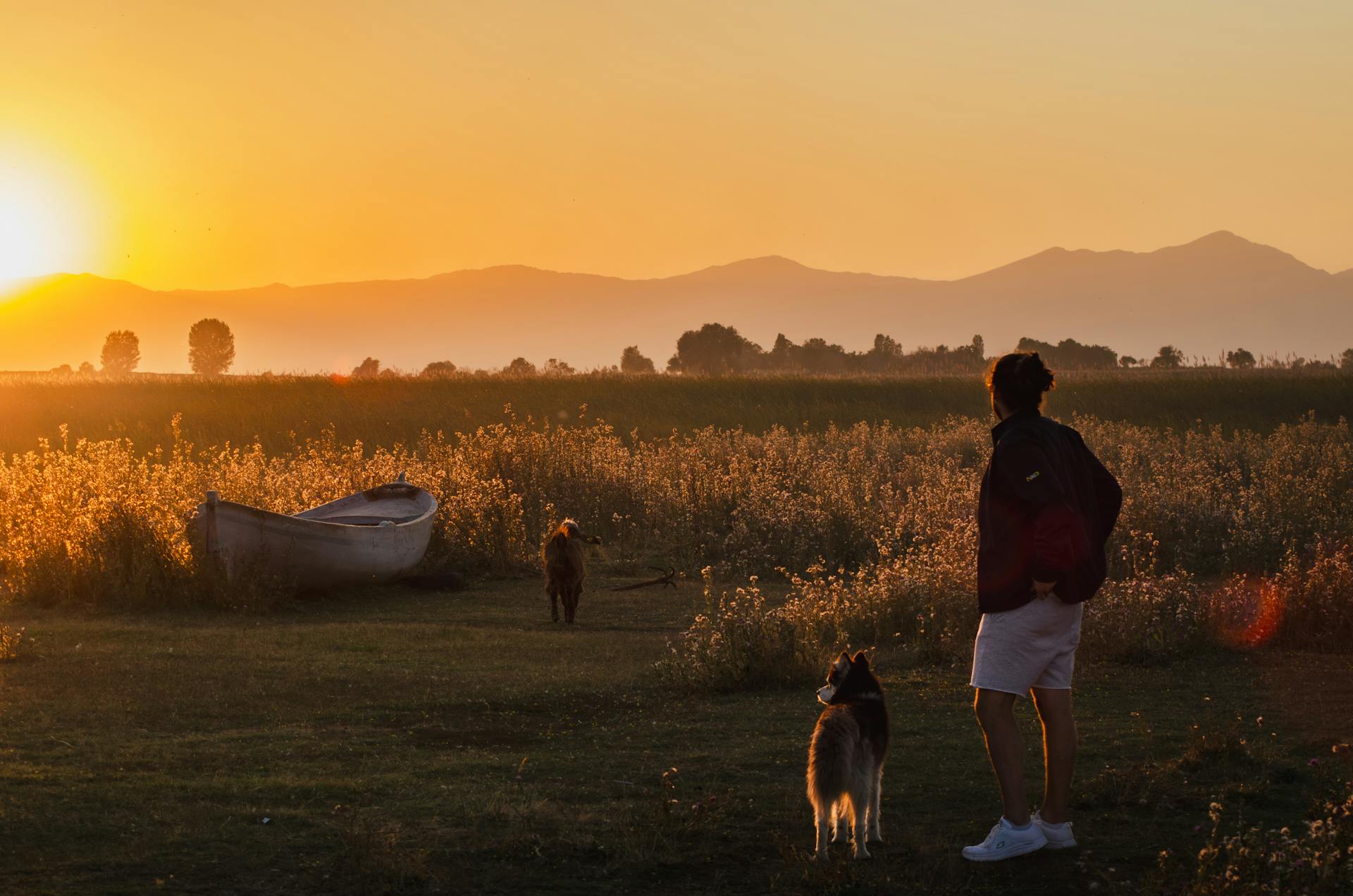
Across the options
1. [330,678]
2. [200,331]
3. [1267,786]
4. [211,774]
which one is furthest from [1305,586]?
[200,331]

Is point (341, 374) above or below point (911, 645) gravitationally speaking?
above

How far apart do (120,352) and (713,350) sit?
264 feet

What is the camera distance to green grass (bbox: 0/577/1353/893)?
6.19m

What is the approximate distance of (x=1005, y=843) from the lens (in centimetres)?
617

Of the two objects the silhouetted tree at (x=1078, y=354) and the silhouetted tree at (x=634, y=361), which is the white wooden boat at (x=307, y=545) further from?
the silhouetted tree at (x=634, y=361)

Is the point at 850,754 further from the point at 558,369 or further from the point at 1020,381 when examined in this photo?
the point at 558,369

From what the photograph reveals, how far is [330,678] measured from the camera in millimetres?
11648

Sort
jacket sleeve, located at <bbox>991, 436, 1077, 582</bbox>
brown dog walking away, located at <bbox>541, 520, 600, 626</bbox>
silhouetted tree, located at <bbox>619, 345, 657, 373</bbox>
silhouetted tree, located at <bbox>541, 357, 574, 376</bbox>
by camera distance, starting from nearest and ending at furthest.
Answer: jacket sleeve, located at <bbox>991, 436, 1077, 582</bbox> < brown dog walking away, located at <bbox>541, 520, 600, 626</bbox> < silhouetted tree, located at <bbox>541, 357, 574, 376</bbox> < silhouetted tree, located at <bbox>619, 345, 657, 373</bbox>

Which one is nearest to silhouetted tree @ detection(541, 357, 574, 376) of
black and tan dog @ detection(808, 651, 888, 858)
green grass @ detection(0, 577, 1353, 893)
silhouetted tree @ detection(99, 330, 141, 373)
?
green grass @ detection(0, 577, 1353, 893)

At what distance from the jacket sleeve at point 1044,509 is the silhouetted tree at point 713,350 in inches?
3823

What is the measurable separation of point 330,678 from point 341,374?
129 ft

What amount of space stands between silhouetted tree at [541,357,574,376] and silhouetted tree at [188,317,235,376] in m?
Answer: 95.6

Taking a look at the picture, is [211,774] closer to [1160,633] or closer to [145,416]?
[1160,633]

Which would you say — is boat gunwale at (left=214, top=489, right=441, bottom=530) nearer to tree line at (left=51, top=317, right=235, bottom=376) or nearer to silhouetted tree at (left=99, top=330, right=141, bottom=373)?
tree line at (left=51, top=317, right=235, bottom=376)
